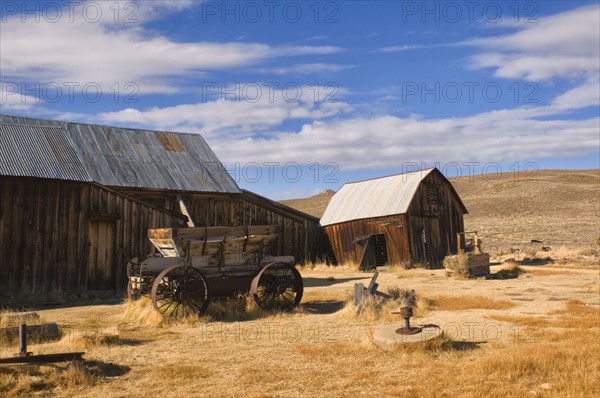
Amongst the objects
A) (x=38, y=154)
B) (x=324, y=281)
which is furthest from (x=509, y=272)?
(x=38, y=154)

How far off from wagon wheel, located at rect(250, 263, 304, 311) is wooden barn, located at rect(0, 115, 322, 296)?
7877mm

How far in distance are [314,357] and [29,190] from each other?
13.3m

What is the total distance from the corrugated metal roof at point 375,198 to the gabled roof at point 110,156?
6790 mm

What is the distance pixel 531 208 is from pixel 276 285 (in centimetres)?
5732

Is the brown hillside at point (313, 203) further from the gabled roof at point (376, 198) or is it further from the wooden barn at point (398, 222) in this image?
the wooden barn at point (398, 222)

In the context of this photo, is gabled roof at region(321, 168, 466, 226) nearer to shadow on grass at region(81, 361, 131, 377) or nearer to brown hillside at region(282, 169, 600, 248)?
brown hillside at region(282, 169, 600, 248)

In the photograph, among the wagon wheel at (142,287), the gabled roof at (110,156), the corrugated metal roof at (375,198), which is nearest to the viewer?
the wagon wheel at (142,287)

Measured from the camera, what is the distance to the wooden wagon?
1342 centimetres

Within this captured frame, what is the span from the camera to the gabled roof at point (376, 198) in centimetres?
2880

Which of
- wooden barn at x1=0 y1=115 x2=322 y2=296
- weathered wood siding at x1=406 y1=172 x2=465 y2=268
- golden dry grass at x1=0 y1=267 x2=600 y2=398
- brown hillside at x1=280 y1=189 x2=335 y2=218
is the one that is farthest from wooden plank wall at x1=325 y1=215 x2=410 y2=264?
brown hillside at x1=280 y1=189 x2=335 y2=218

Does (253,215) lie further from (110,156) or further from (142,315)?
(142,315)

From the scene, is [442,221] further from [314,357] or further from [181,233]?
[314,357]

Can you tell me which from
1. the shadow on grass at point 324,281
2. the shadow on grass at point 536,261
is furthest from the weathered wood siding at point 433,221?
the shadow on grass at point 324,281

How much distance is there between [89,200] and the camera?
20156mm
